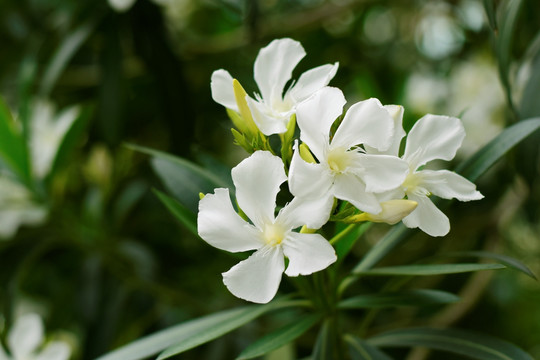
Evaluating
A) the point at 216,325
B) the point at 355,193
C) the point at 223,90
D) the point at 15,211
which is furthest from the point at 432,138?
the point at 15,211

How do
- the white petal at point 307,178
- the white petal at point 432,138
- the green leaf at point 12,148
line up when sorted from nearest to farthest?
the white petal at point 307,178
the white petal at point 432,138
the green leaf at point 12,148

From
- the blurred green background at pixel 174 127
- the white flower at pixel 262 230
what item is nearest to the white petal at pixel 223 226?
the white flower at pixel 262 230

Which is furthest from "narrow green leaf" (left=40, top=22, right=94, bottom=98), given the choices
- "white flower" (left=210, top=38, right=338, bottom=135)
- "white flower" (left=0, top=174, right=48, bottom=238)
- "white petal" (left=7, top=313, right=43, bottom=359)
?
"white flower" (left=210, top=38, right=338, bottom=135)

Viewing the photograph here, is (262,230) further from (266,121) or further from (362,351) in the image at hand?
(362,351)

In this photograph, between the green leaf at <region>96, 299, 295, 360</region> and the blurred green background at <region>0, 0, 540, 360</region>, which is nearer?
the green leaf at <region>96, 299, 295, 360</region>

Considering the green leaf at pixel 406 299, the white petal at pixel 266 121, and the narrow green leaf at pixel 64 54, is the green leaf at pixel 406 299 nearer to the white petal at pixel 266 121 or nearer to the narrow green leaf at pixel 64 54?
the white petal at pixel 266 121

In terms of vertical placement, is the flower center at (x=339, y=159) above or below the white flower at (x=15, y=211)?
above

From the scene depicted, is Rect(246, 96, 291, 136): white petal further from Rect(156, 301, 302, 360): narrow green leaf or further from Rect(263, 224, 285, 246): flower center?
Rect(156, 301, 302, 360): narrow green leaf

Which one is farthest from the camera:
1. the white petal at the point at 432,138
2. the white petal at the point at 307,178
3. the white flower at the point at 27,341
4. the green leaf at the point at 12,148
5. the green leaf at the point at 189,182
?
the green leaf at the point at 12,148
